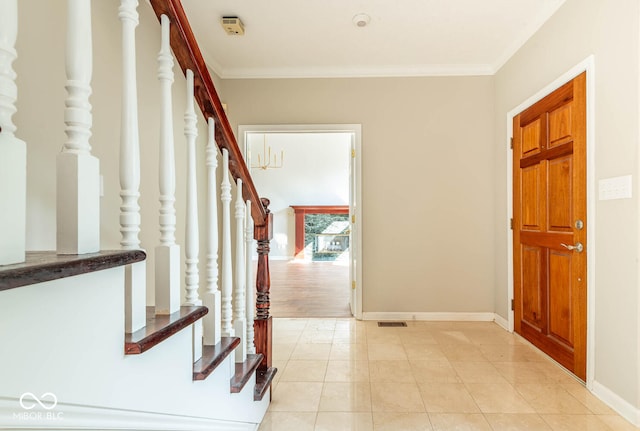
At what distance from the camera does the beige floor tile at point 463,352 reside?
2607mm

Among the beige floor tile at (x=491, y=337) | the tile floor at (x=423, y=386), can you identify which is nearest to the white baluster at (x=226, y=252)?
the tile floor at (x=423, y=386)

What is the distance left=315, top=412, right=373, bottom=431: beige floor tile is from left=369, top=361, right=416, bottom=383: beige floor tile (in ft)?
1.46

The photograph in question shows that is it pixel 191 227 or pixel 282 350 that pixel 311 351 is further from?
pixel 191 227

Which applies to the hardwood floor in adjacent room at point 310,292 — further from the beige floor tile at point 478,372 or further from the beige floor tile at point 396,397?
the beige floor tile at point 396,397

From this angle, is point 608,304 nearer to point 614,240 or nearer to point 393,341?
point 614,240

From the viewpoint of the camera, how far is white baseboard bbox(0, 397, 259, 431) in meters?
0.49

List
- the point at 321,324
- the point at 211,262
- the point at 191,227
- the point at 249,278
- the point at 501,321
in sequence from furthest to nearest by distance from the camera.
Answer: the point at 321,324
the point at 501,321
the point at 249,278
the point at 211,262
the point at 191,227

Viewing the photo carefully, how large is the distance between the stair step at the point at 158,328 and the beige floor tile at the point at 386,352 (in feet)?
6.29

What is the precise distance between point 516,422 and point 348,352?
4.09ft

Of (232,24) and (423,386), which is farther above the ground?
(232,24)

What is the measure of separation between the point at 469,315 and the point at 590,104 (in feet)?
7.38

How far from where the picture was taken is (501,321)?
3379 millimetres

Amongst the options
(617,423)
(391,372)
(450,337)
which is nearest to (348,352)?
(391,372)

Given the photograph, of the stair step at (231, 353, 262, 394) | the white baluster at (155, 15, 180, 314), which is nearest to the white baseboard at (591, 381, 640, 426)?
the stair step at (231, 353, 262, 394)
